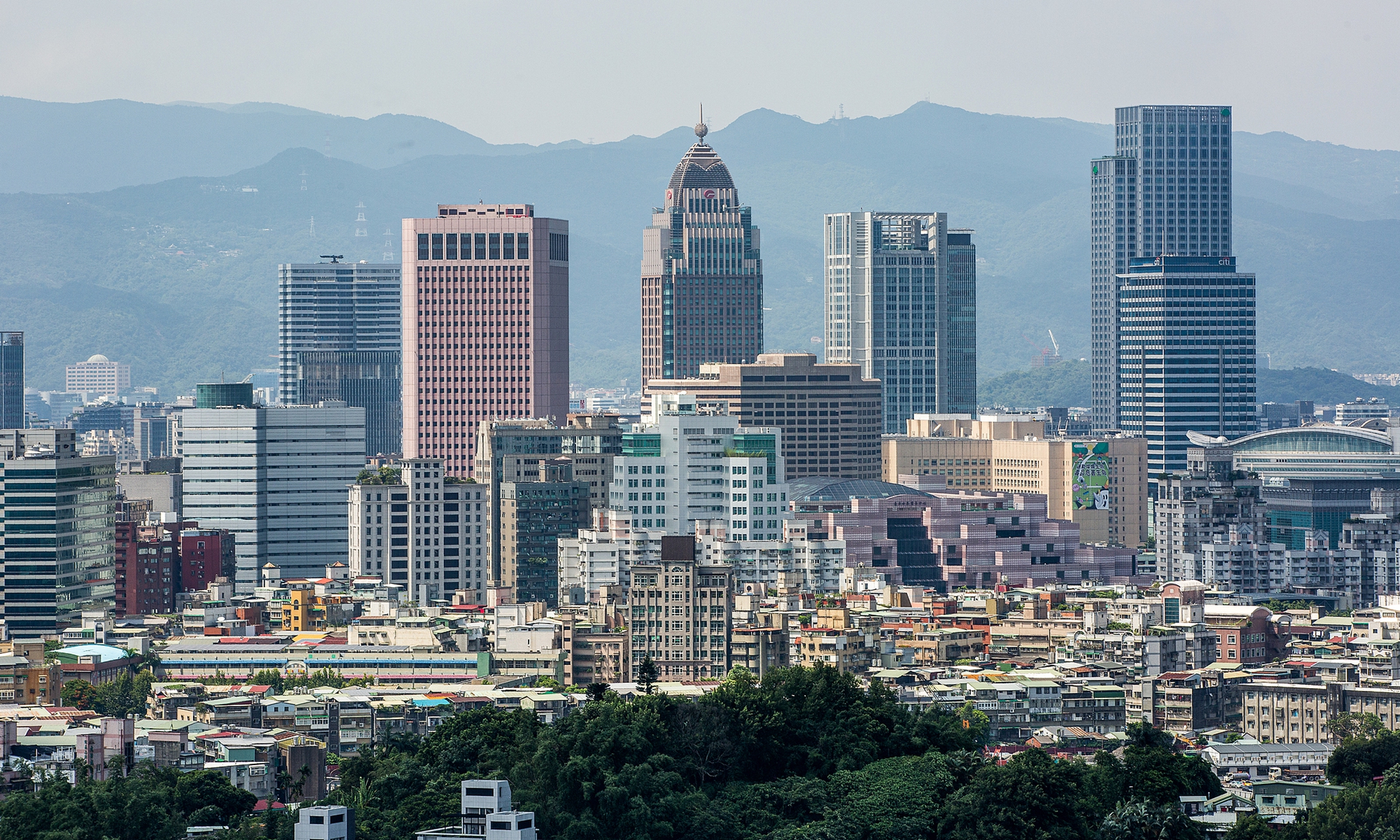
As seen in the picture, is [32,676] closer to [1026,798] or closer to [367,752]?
[367,752]

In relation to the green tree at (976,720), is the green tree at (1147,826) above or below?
above

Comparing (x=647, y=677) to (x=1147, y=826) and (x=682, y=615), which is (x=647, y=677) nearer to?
(x=1147, y=826)

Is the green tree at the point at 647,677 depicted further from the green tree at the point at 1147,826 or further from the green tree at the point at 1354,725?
the green tree at the point at 1354,725

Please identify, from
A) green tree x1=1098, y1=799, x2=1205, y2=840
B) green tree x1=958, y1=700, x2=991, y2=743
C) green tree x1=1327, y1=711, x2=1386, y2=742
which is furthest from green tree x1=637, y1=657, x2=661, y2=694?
green tree x1=1327, y1=711, x2=1386, y2=742

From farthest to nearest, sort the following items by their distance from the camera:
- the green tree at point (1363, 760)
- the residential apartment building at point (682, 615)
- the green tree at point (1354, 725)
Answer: the residential apartment building at point (682, 615) → the green tree at point (1354, 725) → the green tree at point (1363, 760)

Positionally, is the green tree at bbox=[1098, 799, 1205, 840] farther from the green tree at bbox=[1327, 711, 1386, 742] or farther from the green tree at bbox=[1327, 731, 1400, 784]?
the green tree at bbox=[1327, 711, 1386, 742]

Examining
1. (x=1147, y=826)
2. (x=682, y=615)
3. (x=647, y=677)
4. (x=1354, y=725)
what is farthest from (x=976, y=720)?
(x=1147, y=826)

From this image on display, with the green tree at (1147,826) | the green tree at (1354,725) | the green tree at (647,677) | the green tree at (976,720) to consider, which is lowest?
the green tree at (1354,725)

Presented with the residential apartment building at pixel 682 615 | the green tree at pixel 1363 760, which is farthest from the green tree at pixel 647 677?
the green tree at pixel 1363 760
